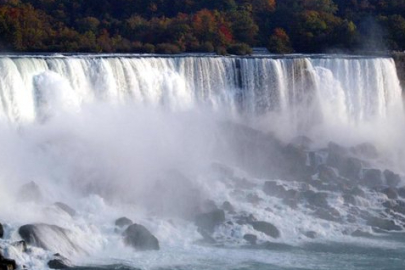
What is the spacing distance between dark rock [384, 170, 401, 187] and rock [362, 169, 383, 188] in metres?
0.28

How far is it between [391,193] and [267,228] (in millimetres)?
6457

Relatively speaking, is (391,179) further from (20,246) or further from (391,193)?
(20,246)

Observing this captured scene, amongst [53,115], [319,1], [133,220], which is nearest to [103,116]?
[53,115]

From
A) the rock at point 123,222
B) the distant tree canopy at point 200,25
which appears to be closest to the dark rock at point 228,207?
the rock at point 123,222

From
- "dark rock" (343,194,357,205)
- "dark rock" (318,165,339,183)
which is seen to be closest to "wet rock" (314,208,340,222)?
"dark rock" (343,194,357,205)

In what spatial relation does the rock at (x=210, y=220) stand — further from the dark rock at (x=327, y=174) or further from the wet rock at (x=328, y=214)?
the dark rock at (x=327, y=174)

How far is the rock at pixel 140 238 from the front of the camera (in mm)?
25266

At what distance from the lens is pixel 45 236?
2386cm

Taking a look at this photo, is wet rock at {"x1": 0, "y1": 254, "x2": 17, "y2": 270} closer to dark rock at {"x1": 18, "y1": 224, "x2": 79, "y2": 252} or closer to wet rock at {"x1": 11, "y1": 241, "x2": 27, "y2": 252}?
wet rock at {"x1": 11, "y1": 241, "x2": 27, "y2": 252}

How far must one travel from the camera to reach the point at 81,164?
3008 cm

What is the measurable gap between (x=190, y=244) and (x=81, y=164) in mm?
5458

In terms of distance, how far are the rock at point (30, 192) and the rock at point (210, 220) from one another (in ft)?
14.6

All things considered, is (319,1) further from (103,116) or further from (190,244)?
(190,244)

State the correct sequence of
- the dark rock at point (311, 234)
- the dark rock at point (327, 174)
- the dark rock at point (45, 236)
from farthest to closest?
the dark rock at point (327, 174) → the dark rock at point (311, 234) → the dark rock at point (45, 236)
